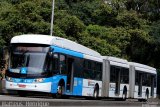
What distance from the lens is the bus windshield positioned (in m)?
24.0

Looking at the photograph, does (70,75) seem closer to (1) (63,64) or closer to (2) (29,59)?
(1) (63,64)

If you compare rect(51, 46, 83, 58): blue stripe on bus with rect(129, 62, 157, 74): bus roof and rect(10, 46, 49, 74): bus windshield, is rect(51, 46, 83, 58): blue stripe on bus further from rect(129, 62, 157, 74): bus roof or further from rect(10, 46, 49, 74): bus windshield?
rect(129, 62, 157, 74): bus roof

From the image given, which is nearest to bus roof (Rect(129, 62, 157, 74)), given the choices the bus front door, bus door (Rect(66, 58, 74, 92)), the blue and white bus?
the bus front door

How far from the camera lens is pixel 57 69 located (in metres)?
24.9

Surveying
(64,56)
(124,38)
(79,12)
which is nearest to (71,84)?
(64,56)

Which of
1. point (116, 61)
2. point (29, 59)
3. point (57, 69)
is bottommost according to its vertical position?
point (57, 69)

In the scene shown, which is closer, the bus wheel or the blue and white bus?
the blue and white bus

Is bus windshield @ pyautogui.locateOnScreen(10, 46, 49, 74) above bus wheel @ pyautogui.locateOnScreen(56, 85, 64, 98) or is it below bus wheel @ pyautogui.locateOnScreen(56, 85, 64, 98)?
above

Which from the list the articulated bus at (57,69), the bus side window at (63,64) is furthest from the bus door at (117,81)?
the bus side window at (63,64)

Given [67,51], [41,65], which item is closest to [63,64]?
[67,51]

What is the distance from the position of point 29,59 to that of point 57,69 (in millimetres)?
1613

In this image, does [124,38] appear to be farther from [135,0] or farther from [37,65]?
[37,65]

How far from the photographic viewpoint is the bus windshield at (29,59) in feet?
78.9

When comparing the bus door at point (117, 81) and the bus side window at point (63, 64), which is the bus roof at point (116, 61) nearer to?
the bus door at point (117, 81)
